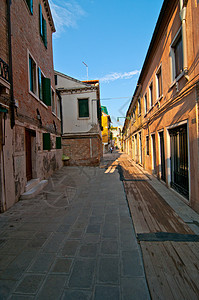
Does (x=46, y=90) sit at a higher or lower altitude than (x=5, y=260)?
higher

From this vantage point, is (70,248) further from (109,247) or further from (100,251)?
(109,247)

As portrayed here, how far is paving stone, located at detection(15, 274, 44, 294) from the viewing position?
1816 millimetres

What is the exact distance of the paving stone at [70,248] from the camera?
8.09ft

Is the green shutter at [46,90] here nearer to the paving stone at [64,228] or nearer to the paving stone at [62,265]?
the paving stone at [64,228]

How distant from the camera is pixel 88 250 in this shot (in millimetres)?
2523

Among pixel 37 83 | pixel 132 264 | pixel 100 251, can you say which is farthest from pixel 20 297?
pixel 37 83

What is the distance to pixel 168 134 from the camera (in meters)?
5.82

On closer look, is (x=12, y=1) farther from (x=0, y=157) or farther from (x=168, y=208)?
(x=168, y=208)

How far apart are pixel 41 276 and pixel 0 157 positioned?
10.2 feet

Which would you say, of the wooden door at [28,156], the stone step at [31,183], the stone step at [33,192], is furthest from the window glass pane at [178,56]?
the stone step at [31,183]

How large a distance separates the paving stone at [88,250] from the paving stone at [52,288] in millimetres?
498

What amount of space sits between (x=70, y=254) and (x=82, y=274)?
47 cm

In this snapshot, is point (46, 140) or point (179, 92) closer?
point (179, 92)

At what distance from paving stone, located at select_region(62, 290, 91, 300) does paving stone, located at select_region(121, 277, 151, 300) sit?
398 mm
